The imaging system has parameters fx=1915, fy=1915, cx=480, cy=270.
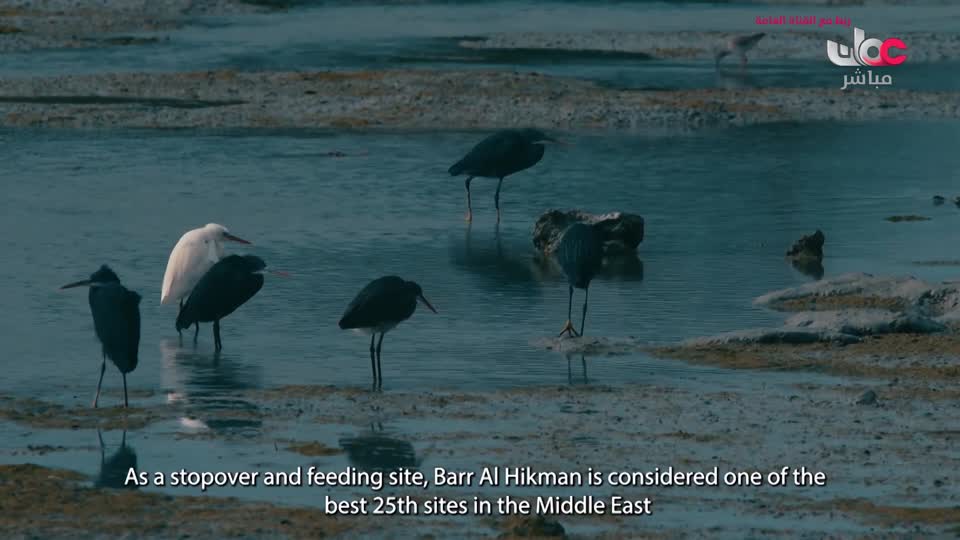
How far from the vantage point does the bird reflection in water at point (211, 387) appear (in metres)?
11.8

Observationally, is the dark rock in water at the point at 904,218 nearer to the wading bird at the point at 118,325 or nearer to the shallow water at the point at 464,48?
the wading bird at the point at 118,325

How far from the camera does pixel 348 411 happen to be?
478 inches

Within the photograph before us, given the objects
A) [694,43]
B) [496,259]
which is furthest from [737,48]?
[496,259]

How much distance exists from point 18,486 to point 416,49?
103 ft

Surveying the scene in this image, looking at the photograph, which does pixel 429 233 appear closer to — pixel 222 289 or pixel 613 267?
pixel 613 267

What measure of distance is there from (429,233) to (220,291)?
20.1 feet

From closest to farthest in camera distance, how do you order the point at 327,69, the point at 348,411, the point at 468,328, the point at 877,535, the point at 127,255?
the point at 877,535 → the point at 348,411 → the point at 468,328 → the point at 127,255 → the point at 327,69

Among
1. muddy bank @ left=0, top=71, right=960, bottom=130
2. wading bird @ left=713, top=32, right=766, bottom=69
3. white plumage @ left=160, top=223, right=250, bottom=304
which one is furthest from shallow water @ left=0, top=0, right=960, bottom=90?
white plumage @ left=160, top=223, right=250, bottom=304

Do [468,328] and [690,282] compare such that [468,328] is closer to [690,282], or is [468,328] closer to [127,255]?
[690,282]

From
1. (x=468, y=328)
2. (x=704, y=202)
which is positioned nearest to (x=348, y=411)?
(x=468, y=328)

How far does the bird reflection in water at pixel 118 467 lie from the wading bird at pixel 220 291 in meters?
3.18

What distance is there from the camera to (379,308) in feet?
43.4

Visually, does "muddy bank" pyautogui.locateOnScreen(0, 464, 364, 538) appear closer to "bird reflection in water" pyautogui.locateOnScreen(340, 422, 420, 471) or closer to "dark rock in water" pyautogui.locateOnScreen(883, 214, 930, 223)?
"bird reflection in water" pyautogui.locateOnScreen(340, 422, 420, 471)

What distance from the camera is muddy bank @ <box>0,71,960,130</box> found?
2997cm
